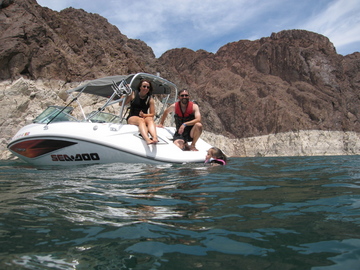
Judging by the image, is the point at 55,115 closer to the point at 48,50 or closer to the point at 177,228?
the point at 177,228

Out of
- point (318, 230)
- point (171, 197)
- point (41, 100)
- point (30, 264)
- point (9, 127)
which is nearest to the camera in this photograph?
point (30, 264)

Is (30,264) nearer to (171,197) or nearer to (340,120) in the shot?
(171,197)

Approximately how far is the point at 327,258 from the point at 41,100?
28327 millimetres

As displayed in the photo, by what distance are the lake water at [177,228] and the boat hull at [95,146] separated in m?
3.02

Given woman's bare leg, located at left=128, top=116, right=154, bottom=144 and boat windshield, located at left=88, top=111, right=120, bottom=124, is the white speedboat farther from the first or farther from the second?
boat windshield, located at left=88, top=111, right=120, bottom=124

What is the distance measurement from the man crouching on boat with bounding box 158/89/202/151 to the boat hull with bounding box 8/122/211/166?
1.55 ft

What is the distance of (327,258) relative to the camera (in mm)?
1698

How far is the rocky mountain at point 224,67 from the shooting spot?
96.2 ft

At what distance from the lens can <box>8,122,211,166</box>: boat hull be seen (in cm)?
680

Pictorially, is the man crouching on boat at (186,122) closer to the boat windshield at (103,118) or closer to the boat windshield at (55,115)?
the boat windshield at (103,118)

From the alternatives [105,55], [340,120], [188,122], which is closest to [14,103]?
[105,55]

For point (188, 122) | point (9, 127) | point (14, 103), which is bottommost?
point (188, 122)

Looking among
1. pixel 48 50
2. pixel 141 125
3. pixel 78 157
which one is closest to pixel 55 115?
pixel 78 157

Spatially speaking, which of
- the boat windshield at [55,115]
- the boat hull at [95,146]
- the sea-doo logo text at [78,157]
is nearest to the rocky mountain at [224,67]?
the boat windshield at [55,115]
